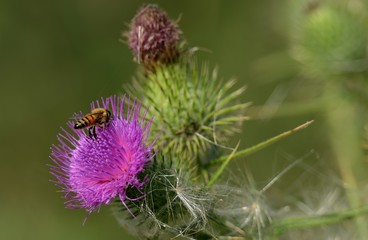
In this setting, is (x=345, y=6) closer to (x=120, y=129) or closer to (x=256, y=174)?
(x=256, y=174)

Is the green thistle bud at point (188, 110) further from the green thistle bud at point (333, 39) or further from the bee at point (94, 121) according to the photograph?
the green thistle bud at point (333, 39)

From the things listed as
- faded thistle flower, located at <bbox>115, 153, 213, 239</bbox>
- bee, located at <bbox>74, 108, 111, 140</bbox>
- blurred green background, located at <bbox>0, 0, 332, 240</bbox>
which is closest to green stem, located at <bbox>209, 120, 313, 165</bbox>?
faded thistle flower, located at <bbox>115, 153, 213, 239</bbox>

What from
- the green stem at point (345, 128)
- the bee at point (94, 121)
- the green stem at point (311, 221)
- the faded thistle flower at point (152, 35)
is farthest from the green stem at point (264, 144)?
the green stem at point (345, 128)

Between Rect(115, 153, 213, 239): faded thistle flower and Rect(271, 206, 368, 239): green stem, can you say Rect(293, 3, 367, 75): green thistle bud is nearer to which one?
Rect(271, 206, 368, 239): green stem

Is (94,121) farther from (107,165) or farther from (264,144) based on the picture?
(264,144)

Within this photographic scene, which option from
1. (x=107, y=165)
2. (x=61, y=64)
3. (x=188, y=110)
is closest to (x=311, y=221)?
(x=107, y=165)

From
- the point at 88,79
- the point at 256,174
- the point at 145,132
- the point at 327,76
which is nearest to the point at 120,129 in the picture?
the point at 145,132
